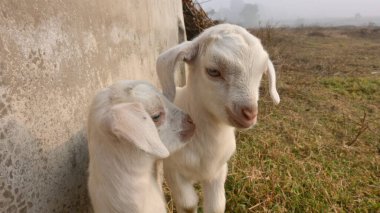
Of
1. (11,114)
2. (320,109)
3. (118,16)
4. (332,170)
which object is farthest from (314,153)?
(11,114)

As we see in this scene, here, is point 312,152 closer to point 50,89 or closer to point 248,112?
point 248,112

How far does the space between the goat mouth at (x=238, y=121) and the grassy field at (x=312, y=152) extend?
96 centimetres

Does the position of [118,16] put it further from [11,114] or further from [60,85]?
[11,114]

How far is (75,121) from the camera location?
6.60 feet

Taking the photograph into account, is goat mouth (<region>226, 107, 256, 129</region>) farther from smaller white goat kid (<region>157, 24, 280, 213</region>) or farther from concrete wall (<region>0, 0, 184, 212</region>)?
concrete wall (<region>0, 0, 184, 212</region>)

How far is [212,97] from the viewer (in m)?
2.05

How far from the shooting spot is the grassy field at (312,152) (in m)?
2.83

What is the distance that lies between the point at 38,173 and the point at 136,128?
525 mm

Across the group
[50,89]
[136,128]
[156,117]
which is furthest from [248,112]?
[50,89]

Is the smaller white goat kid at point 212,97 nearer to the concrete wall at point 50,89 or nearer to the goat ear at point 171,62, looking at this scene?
the goat ear at point 171,62

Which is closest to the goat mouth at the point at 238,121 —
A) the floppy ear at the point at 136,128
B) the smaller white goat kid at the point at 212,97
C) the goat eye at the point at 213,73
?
the smaller white goat kid at the point at 212,97

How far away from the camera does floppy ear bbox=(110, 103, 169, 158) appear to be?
4.88 feet

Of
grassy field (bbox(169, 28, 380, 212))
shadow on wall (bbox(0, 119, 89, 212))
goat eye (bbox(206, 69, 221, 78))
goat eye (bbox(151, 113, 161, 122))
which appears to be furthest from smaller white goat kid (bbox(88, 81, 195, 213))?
grassy field (bbox(169, 28, 380, 212))

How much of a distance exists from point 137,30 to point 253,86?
153cm
